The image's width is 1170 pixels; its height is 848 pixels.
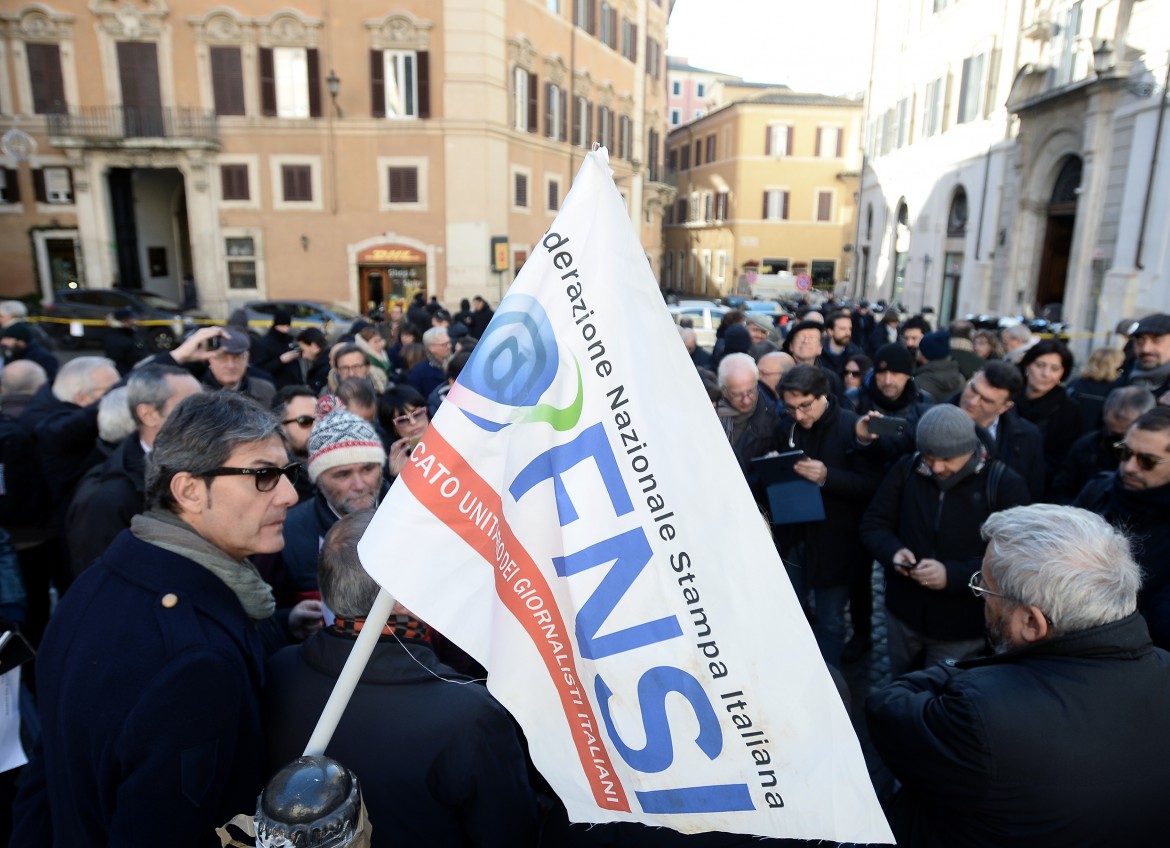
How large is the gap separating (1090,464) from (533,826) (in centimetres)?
380

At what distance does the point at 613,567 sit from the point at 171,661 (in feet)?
3.06

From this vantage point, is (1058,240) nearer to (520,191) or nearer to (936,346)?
(520,191)

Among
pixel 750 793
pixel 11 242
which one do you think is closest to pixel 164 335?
pixel 11 242

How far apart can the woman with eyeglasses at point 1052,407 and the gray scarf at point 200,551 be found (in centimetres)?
486

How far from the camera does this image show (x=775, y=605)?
1.33 m

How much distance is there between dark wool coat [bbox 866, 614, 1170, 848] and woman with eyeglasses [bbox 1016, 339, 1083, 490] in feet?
11.8

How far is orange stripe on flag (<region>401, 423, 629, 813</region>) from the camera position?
4.75 ft

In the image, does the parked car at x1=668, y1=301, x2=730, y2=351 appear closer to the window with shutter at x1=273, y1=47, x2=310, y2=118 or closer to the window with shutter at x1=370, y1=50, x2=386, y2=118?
the window with shutter at x1=370, y1=50, x2=386, y2=118

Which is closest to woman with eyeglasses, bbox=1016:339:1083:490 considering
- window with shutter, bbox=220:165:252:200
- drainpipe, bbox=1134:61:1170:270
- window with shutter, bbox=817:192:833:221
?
drainpipe, bbox=1134:61:1170:270

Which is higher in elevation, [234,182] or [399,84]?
[399,84]

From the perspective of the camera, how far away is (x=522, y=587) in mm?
1472

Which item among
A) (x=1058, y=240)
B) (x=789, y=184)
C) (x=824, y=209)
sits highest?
(x=789, y=184)

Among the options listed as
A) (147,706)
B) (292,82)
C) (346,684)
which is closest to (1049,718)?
(346,684)

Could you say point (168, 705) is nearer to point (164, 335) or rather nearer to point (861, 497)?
point (861, 497)
